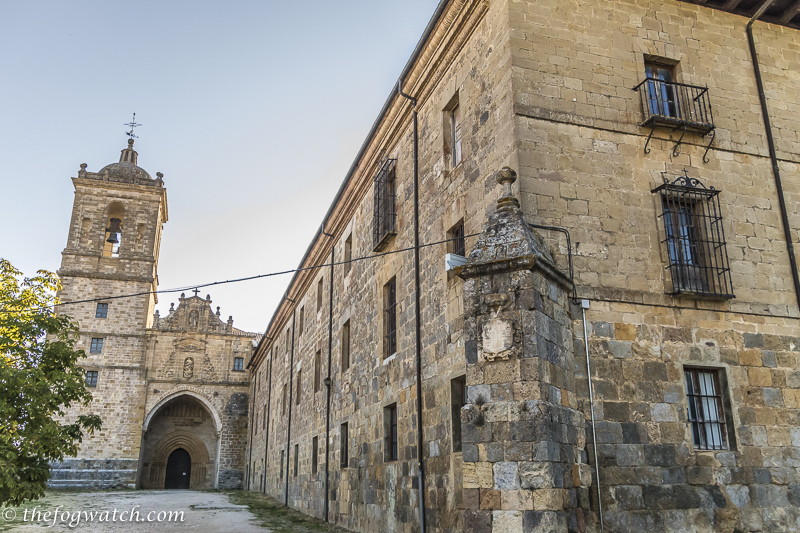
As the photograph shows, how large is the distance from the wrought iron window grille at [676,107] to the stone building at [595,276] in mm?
31

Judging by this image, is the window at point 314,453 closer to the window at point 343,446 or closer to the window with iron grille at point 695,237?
the window at point 343,446

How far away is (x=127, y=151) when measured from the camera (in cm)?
3978

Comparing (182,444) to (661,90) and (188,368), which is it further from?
(661,90)

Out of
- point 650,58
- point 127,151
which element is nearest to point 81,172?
point 127,151

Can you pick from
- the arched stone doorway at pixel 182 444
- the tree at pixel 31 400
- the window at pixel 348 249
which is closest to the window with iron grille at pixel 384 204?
the window at pixel 348 249

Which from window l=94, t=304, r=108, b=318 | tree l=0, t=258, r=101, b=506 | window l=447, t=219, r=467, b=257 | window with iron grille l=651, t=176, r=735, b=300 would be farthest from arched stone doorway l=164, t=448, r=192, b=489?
window with iron grille l=651, t=176, r=735, b=300

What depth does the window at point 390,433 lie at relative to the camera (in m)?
10.7

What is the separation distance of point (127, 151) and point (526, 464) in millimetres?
39747

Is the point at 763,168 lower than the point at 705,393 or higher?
higher

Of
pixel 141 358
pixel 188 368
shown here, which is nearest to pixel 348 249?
pixel 141 358

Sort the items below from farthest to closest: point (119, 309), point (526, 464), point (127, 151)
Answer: point (127, 151) < point (119, 309) < point (526, 464)

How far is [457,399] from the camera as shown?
27.3ft

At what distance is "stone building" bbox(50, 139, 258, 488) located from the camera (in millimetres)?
32688

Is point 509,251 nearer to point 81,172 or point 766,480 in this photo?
point 766,480
